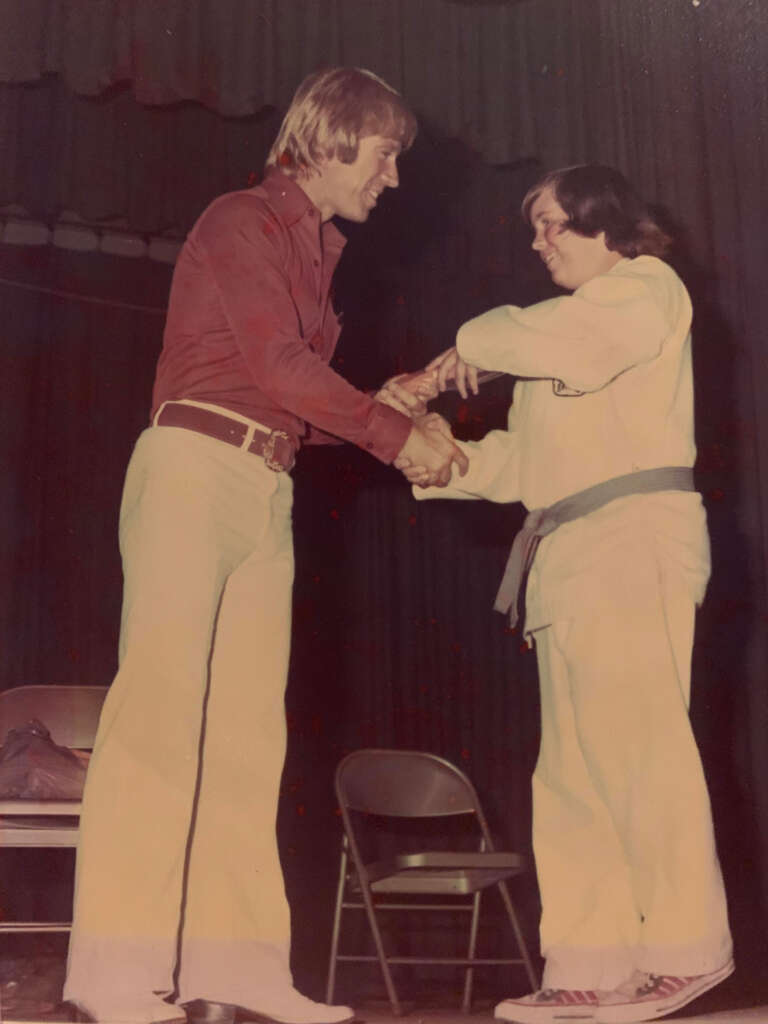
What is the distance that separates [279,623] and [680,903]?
0.86 metres

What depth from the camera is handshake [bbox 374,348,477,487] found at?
99.9 inches

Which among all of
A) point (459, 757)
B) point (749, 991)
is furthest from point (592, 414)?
point (459, 757)

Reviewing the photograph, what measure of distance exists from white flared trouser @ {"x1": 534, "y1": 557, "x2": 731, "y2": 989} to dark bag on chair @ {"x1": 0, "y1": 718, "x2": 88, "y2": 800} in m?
1.25

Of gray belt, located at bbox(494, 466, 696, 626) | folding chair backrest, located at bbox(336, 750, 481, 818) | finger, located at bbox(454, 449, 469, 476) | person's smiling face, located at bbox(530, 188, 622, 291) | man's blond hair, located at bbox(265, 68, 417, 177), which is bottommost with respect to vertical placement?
folding chair backrest, located at bbox(336, 750, 481, 818)

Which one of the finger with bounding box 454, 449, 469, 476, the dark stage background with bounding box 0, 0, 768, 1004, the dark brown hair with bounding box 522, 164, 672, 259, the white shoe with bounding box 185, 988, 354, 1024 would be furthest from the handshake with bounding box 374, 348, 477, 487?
the dark stage background with bounding box 0, 0, 768, 1004

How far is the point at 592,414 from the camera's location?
8.02 feet

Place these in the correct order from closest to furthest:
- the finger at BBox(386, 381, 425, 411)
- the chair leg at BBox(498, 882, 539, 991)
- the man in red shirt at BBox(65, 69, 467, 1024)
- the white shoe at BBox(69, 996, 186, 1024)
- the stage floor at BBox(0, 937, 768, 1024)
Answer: the white shoe at BBox(69, 996, 186, 1024)
the man in red shirt at BBox(65, 69, 467, 1024)
the finger at BBox(386, 381, 425, 411)
the stage floor at BBox(0, 937, 768, 1024)
the chair leg at BBox(498, 882, 539, 991)

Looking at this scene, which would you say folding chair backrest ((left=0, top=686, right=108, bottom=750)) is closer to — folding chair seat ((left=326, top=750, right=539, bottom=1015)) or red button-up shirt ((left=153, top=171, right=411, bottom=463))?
folding chair seat ((left=326, top=750, right=539, bottom=1015))

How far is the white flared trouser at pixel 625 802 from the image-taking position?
214cm

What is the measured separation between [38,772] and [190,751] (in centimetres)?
109

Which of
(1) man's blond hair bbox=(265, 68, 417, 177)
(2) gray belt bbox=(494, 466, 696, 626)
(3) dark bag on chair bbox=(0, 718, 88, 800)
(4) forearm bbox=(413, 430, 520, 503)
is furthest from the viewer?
(3) dark bag on chair bbox=(0, 718, 88, 800)

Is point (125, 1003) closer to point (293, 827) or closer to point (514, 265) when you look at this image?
point (293, 827)

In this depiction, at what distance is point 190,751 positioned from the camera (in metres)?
2.08

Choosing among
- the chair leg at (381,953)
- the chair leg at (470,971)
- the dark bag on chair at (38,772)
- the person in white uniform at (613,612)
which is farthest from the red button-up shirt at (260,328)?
the chair leg at (470,971)
